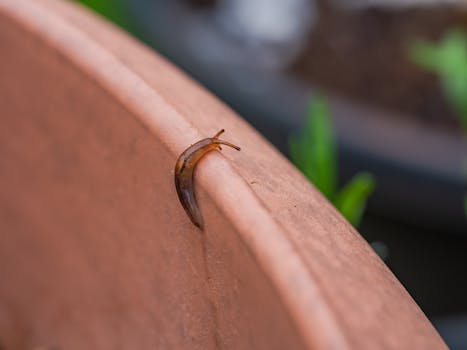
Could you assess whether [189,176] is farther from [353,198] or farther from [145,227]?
[353,198]

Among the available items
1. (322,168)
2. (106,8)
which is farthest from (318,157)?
(106,8)

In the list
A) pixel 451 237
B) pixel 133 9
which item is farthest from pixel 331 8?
pixel 451 237

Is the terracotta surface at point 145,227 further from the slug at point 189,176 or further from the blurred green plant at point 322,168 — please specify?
the blurred green plant at point 322,168

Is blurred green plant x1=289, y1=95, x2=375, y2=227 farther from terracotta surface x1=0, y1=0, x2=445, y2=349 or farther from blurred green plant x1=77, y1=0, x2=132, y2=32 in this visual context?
blurred green plant x1=77, y1=0, x2=132, y2=32

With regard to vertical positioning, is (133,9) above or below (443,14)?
below

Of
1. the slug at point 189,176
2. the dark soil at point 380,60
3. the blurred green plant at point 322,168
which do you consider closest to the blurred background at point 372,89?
the dark soil at point 380,60

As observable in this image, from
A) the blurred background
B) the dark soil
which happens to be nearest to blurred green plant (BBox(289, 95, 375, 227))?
the blurred background

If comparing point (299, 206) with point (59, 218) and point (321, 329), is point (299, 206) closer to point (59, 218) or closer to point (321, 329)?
point (321, 329)
